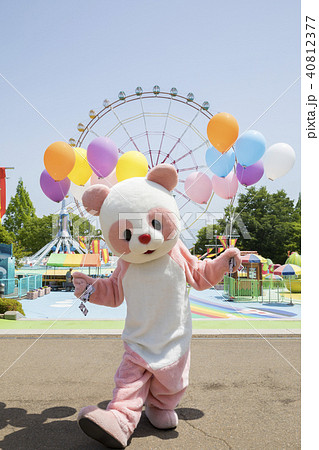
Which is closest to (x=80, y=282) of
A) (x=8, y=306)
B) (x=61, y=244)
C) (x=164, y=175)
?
(x=164, y=175)

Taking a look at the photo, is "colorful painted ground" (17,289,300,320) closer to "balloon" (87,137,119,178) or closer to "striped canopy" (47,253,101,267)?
"striped canopy" (47,253,101,267)

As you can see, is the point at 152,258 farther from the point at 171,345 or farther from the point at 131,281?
the point at 171,345

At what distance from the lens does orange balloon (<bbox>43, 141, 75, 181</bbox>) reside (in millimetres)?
4480

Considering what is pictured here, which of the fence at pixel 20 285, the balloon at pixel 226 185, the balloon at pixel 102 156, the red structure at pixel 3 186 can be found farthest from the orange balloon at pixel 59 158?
the fence at pixel 20 285

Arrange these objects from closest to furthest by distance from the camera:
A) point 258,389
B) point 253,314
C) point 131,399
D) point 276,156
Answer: point 131,399, point 258,389, point 276,156, point 253,314

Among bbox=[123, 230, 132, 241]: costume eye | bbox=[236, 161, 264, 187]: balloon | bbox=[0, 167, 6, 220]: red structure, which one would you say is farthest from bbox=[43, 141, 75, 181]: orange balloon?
bbox=[0, 167, 6, 220]: red structure

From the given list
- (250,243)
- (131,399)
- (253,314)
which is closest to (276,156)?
(131,399)

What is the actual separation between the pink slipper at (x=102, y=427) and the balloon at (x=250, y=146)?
11.7 feet

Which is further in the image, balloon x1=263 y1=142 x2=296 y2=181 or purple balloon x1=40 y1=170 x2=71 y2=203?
balloon x1=263 y1=142 x2=296 y2=181

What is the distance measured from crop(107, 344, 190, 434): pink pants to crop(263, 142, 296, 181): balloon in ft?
11.1

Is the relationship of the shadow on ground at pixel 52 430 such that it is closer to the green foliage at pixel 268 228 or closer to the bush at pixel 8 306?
the bush at pixel 8 306

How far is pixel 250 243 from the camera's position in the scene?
3800 cm

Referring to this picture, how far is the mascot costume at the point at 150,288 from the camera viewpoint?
346 centimetres

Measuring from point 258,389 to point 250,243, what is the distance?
3425 cm
